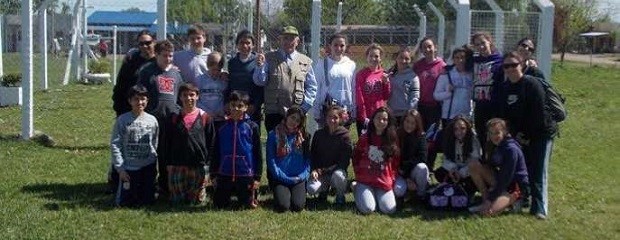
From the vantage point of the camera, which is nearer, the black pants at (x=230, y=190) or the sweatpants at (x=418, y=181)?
the black pants at (x=230, y=190)

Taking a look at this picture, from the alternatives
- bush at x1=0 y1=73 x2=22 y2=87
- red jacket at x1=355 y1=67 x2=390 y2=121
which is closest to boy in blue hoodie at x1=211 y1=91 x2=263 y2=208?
red jacket at x1=355 y1=67 x2=390 y2=121

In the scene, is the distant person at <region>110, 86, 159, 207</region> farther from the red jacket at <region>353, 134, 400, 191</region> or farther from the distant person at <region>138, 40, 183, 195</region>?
the red jacket at <region>353, 134, 400, 191</region>

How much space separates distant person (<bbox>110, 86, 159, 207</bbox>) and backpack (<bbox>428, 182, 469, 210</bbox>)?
2638 millimetres

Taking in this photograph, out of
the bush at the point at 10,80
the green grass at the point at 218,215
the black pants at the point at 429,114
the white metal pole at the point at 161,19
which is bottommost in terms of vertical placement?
the green grass at the point at 218,215

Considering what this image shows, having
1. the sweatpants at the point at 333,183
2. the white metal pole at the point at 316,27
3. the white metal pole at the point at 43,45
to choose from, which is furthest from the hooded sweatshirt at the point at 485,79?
the white metal pole at the point at 43,45

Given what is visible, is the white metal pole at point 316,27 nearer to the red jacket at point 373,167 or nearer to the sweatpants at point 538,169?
the red jacket at point 373,167

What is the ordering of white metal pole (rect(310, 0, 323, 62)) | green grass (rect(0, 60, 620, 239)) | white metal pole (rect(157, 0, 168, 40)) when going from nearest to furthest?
1. green grass (rect(0, 60, 620, 239))
2. white metal pole (rect(310, 0, 323, 62))
3. white metal pole (rect(157, 0, 168, 40))

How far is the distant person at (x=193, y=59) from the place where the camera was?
7.13 m

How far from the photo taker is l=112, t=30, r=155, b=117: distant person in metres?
7.10

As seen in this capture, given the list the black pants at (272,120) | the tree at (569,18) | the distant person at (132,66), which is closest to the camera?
the distant person at (132,66)

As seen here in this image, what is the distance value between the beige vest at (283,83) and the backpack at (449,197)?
1615 mm

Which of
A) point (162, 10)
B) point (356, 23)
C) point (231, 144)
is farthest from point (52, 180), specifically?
point (356, 23)

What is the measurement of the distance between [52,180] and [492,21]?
5924 millimetres

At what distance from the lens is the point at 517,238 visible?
19.9 ft
